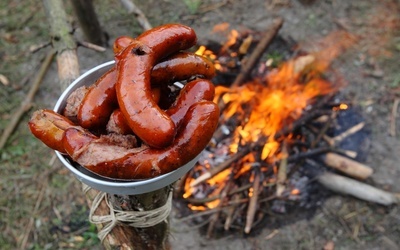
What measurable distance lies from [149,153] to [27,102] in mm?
3235

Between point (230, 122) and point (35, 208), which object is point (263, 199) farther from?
point (35, 208)

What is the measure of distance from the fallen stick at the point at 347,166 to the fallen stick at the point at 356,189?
0.07 meters

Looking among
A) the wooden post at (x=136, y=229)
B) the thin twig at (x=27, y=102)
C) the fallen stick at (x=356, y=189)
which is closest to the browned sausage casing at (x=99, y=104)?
the wooden post at (x=136, y=229)

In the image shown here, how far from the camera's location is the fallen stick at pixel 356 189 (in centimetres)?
338

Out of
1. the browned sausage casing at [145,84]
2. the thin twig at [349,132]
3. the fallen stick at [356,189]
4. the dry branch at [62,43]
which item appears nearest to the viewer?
the browned sausage casing at [145,84]

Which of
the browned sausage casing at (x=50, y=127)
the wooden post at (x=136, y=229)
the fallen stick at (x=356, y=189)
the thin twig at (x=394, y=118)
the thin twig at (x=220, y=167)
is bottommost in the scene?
the fallen stick at (x=356, y=189)

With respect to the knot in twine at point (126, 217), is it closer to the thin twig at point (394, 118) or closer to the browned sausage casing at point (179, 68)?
the browned sausage casing at point (179, 68)

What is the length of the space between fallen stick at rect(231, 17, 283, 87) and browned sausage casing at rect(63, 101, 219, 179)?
8.36 ft

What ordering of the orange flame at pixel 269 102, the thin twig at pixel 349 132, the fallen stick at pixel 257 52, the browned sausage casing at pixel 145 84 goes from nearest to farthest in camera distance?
the browned sausage casing at pixel 145 84
the orange flame at pixel 269 102
the thin twig at pixel 349 132
the fallen stick at pixel 257 52

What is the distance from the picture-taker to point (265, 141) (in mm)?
3611

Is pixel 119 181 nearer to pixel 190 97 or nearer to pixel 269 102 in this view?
pixel 190 97

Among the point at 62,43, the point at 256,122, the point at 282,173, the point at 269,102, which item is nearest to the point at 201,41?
the point at 269,102

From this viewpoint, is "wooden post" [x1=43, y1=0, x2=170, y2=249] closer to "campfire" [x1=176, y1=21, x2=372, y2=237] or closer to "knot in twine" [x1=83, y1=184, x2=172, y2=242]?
"knot in twine" [x1=83, y1=184, x2=172, y2=242]

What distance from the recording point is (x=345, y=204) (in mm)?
3475
